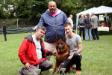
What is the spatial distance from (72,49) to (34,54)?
147cm

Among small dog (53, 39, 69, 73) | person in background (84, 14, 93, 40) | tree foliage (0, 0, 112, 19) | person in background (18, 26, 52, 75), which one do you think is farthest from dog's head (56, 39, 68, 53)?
tree foliage (0, 0, 112, 19)

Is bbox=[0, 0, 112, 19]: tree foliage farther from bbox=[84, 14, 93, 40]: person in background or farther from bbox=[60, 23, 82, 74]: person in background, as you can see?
bbox=[60, 23, 82, 74]: person in background

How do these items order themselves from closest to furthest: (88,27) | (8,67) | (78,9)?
(8,67)
(88,27)
(78,9)

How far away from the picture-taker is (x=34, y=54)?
1030cm

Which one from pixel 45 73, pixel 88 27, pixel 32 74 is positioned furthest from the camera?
pixel 88 27

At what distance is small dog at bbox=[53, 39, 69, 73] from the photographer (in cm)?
1079

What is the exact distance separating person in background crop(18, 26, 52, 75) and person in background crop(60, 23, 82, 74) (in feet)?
2.64

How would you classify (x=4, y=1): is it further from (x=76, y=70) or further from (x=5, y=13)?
(x=76, y=70)

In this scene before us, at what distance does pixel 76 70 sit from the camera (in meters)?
11.5

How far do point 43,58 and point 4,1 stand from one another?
52.7 metres

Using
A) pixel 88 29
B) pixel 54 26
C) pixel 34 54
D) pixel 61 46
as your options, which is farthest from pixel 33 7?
pixel 34 54

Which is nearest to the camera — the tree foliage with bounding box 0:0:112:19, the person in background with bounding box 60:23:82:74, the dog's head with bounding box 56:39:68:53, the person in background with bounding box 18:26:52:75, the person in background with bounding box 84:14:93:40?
the person in background with bounding box 18:26:52:75

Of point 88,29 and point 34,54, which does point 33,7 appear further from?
point 34,54

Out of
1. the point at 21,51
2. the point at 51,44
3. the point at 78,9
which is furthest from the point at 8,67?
the point at 78,9
